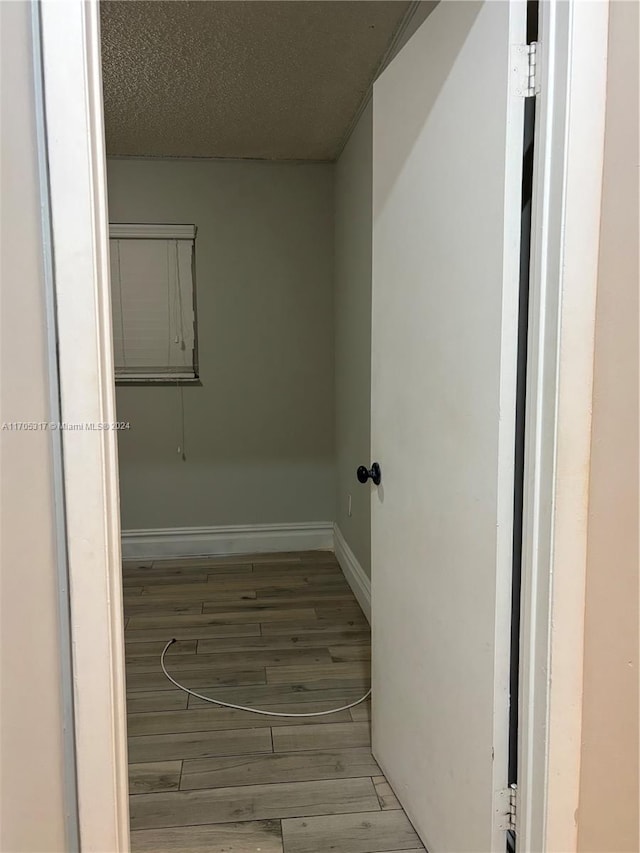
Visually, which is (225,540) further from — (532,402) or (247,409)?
(532,402)

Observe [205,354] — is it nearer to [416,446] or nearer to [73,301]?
[416,446]

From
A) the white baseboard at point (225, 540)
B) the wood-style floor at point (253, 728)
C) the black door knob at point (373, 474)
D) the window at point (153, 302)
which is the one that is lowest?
the wood-style floor at point (253, 728)

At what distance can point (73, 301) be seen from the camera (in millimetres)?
1091

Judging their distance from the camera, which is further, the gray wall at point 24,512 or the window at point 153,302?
the window at point 153,302

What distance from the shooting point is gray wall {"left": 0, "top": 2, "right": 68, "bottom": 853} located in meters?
0.91

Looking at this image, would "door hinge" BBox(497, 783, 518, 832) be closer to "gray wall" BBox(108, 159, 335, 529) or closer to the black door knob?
the black door knob

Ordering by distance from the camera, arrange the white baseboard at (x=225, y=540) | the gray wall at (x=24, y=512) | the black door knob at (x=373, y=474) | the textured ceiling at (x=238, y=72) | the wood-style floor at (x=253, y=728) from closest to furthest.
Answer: the gray wall at (x=24, y=512)
the wood-style floor at (x=253, y=728)
the black door knob at (x=373, y=474)
the textured ceiling at (x=238, y=72)
the white baseboard at (x=225, y=540)

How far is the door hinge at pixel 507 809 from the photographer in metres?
1.34

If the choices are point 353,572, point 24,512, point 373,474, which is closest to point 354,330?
point 353,572

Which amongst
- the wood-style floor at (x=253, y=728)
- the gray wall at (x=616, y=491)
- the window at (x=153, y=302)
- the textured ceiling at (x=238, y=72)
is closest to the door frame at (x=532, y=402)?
the gray wall at (x=616, y=491)

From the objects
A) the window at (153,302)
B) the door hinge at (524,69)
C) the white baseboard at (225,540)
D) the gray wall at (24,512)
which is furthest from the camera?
the white baseboard at (225,540)

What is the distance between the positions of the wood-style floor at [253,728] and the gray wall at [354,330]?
1.63 ft

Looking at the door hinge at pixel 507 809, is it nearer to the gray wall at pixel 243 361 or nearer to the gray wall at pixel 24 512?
the gray wall at pixel 24 512

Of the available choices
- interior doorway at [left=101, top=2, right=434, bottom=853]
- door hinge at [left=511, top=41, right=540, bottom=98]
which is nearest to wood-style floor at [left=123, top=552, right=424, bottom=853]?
interior doorway at [left=101, top=2, right=434, bottom=853]
